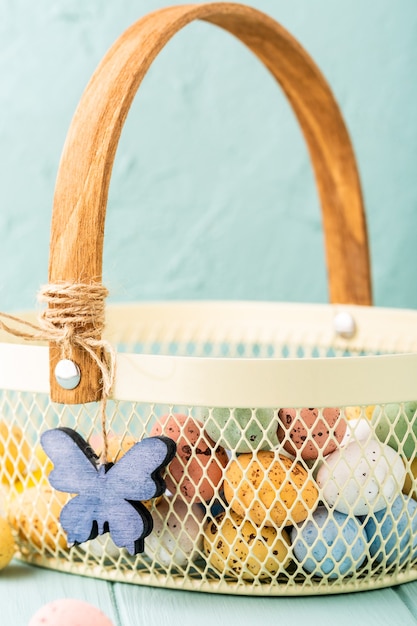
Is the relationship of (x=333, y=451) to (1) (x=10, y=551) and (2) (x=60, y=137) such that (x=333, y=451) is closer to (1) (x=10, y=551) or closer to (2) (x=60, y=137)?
(1) (x=10, y=551)

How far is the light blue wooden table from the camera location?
0.73 meters

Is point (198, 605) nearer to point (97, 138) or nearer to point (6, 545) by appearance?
point (6, 545)

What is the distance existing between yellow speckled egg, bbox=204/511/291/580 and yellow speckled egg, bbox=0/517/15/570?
0.67 ft

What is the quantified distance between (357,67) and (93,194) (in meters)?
0.89

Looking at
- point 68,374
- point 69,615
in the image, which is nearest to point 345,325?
point 68,374

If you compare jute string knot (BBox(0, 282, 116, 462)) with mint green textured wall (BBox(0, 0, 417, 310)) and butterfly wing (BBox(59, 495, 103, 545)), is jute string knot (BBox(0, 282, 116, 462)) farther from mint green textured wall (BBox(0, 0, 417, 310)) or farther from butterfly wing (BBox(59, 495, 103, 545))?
mint green textured wall (BBox(0, 0, 417, 310))

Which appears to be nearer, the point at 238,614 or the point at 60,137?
the point at 238,614

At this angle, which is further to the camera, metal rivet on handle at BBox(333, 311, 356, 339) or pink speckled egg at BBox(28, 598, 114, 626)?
metal rivet on handle at BBox(333, 311, 356, 339)

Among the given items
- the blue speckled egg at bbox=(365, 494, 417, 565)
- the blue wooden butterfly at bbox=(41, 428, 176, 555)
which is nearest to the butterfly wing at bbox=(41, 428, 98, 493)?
the blue wooden butterfly at bbox=(41, 428, 176, 555)

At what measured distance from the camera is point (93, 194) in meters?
0.73

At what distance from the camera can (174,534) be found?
777mm

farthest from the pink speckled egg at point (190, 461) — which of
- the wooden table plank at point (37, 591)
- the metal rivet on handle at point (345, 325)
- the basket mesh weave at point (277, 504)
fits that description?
the metal rivet on handle at point (345, 325)

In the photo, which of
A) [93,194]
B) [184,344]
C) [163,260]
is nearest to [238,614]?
[93,194]

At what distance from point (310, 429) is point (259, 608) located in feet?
0.57
